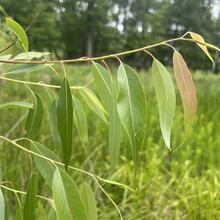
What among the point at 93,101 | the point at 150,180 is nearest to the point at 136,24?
the point at 150,180

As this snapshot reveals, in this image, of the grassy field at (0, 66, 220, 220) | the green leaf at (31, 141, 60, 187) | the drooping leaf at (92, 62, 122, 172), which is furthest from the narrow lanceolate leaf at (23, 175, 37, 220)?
the grassy field at (0, 66, 220, 220)

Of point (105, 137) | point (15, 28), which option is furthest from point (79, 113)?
point (105, 137)

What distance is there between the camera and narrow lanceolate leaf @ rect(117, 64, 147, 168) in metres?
0.56

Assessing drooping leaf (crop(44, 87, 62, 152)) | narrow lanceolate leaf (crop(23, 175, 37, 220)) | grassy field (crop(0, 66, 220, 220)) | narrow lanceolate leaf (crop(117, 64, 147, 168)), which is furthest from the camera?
grassy field (crop(0, 66, 220, 220))

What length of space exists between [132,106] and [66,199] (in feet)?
0.48

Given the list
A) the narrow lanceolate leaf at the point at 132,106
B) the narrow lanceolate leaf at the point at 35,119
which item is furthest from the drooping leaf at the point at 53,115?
the narrow lanceolate leaf at the point at 132,106

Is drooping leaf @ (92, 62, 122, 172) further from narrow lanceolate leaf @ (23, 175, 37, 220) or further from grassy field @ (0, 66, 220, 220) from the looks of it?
grassy field @ (0, 66, 220, 220)

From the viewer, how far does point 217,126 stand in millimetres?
2867

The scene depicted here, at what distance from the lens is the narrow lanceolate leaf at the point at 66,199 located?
1.92ft

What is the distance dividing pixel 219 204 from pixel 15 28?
3.42 feet

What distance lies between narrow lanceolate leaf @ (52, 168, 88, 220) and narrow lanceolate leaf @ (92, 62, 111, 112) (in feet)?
0.38

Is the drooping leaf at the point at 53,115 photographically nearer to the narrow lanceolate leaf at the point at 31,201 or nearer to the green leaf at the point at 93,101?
the green leaf at the point at 93,101

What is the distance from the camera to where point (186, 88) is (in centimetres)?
57

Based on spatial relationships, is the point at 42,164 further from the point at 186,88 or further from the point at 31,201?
the point at 186,88
